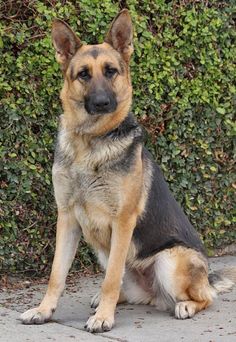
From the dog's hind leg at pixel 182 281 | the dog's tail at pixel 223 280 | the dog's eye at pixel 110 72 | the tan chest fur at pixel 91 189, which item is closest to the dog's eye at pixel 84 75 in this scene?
the dog's eye at pixel 110 72

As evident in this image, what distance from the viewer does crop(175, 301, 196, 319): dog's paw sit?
578 cm

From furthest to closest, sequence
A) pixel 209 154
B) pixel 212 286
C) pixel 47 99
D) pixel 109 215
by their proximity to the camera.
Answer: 1. pixel 209 154
2. pixel 47 99
3. pixel 212 286
4. pixel 109 215

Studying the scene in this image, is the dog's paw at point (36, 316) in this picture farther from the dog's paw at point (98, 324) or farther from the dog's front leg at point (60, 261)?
the dog's paw at point (98, 324)

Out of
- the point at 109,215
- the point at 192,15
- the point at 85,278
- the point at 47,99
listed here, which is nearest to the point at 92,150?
the point at 109,215

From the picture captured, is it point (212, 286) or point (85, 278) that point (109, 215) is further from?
point (85, 278)

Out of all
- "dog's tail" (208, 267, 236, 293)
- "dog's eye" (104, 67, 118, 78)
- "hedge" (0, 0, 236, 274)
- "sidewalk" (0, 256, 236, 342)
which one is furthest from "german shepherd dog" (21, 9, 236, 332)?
"hedge" (0, 0, 236, 274)

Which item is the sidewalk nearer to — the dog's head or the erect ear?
the dog's head

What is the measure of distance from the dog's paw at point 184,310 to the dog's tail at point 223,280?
473 mm

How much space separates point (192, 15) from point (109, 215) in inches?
103

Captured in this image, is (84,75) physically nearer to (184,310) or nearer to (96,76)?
(96,76)

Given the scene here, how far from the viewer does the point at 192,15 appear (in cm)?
742

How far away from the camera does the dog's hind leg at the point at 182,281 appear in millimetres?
5852

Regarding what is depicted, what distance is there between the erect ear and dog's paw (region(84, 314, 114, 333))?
184 centimetres

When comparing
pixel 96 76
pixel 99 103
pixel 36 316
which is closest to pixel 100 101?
pixel 99 103
